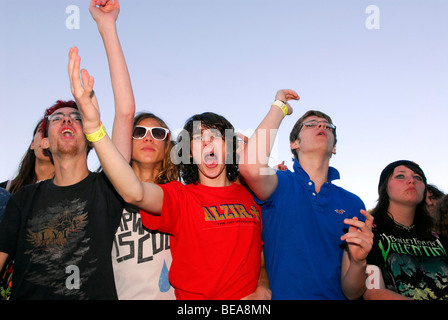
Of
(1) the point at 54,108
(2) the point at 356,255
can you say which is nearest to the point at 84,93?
(1) the point at 54,108

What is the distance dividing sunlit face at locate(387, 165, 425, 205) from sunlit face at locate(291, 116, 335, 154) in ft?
3.24

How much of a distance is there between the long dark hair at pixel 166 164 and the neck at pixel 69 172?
808 millimetres

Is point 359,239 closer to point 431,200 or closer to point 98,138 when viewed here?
point 98,138

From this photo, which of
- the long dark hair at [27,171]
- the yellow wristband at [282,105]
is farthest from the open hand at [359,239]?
the long dark hair at [27,171]

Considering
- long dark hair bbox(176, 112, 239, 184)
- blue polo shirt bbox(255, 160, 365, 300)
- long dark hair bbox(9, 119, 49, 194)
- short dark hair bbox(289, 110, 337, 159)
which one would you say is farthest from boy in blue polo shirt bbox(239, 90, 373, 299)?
long dark hair bbox(9, 119, 49, 194)

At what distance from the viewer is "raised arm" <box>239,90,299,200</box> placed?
3.21 metres

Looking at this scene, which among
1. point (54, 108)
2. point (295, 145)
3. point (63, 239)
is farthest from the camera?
point (295, 145)

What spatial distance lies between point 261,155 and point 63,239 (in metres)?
2.03

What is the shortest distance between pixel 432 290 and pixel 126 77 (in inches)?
153

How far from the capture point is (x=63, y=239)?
349 cm

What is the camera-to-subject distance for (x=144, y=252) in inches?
141

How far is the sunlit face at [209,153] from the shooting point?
368 cm
